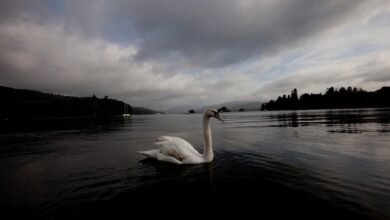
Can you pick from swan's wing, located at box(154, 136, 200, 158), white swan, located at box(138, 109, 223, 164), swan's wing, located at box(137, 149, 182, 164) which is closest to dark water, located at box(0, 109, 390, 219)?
swan's wing, located at box(137, 149, 182, 164)

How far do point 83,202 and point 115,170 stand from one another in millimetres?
4360

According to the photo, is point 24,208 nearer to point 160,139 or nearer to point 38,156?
point 160,139

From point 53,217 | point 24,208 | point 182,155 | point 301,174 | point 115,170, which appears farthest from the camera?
point 182,155

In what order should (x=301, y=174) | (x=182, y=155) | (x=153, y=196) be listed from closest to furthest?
(x=153, y=196)
(x=301, y=174)
(x=182, y=155)

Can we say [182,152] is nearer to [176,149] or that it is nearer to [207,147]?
[176,149]

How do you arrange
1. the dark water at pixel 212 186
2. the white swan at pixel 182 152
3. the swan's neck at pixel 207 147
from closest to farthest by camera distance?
the dark water at pixel 212 186, the white swan at pixel 182 152, the swan's neck at pixel 207 147

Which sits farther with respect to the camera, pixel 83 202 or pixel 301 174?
pixel 301 174

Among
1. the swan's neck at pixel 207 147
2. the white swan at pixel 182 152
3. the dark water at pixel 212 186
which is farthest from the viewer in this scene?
the swan's neck at pixel 207 147

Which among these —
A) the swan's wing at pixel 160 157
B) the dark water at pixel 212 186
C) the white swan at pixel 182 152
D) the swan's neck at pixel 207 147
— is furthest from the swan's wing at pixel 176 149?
the dark water at pixel 212 186

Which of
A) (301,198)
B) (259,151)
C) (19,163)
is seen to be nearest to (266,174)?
(301,198)

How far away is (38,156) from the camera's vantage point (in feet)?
58.9

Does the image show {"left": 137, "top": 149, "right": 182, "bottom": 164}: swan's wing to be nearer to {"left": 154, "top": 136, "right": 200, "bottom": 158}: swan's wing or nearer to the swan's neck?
{"left": 154, "top": 136, "right": 200, "bottom": 158}: swan's wing

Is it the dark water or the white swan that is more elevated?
the white swan

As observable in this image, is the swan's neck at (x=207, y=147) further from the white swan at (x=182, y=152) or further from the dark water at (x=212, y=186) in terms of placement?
the dark water at (x=212, y=186)
